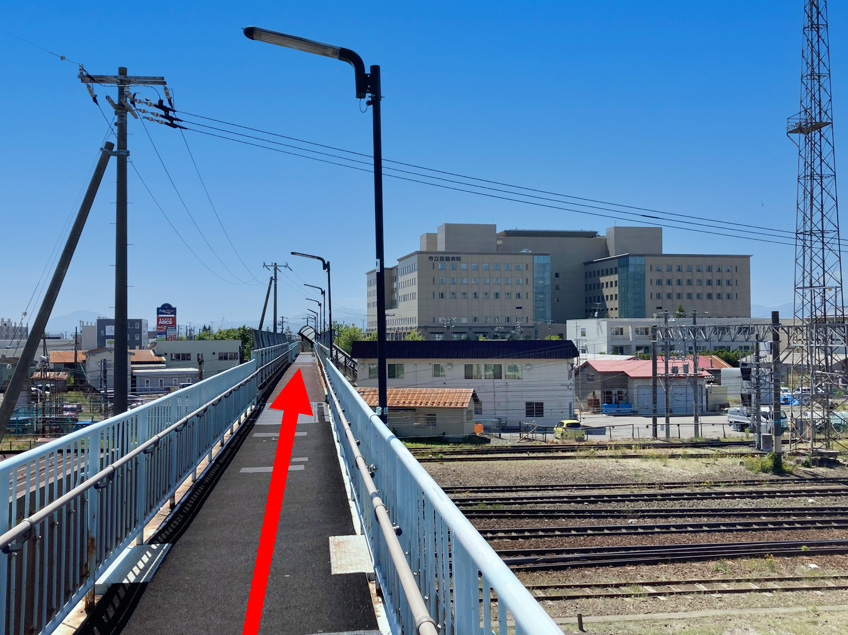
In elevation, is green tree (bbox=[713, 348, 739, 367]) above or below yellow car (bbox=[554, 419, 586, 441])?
above

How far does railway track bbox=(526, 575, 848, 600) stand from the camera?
1451cm

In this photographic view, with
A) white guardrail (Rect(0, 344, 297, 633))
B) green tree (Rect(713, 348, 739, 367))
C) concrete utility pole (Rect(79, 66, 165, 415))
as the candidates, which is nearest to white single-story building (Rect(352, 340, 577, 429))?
concrete utility pole (Rect(79, 66, 165, 415))

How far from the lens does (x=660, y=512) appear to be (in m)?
21.4

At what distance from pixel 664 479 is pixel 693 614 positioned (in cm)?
1466

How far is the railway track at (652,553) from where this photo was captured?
16484mm

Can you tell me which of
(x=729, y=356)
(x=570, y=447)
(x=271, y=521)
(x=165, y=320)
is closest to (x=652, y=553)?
(x=271, y=521)

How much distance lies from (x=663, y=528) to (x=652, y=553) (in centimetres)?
270

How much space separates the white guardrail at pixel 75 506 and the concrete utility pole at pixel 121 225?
747 cm

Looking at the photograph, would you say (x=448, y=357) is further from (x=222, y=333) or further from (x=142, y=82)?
(x=222, y=333)

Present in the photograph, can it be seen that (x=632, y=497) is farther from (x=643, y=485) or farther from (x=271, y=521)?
(x=271, y=521)

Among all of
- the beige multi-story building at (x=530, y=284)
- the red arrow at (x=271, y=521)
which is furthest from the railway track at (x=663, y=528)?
the beige multi-story building at (x=530, y=284)

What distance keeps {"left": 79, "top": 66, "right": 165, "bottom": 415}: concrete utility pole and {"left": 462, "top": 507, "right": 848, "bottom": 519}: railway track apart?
11114mm

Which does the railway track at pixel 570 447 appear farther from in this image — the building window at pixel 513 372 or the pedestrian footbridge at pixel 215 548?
the pedestrian footbridge at pixel 215 548

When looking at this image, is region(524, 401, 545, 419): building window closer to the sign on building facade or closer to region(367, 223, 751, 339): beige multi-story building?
region(367, 223, 751, 339): beige multi-story building
